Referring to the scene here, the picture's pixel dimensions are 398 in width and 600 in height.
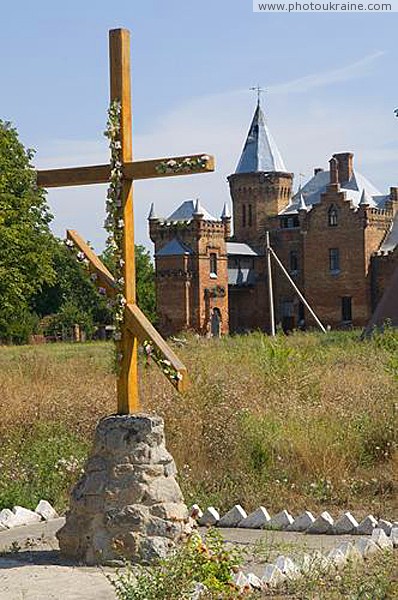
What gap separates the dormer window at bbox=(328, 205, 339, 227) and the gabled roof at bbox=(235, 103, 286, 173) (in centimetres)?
665

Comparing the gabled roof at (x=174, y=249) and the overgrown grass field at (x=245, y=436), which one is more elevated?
the gabled roof at (x=174, y=249)

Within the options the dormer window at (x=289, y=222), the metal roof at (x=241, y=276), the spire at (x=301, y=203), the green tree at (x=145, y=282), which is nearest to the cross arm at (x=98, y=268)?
the spire at (x=301, y=203)

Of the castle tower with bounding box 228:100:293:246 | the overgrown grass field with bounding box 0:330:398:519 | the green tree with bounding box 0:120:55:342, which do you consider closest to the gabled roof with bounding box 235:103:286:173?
the castle tower with bounding box 228:100:293:246

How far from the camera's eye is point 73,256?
768 centimetres

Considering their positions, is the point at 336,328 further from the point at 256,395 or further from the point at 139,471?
the point at 139,471

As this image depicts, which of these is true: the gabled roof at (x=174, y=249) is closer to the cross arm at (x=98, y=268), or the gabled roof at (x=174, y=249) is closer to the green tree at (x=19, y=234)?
the green tree at (x=19, y=234)

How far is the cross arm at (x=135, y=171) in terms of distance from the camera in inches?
272

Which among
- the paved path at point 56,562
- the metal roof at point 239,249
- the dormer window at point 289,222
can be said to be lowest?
the paved path at point 56,562

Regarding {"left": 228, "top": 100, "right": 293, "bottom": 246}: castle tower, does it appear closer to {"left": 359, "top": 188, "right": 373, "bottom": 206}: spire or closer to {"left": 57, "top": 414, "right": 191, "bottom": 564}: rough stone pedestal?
{"left": 359, "top": 188, "right": 373, "bottom": 206}: spire

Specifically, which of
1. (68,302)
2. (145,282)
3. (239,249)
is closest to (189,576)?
(239,249)

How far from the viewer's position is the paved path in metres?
6.01

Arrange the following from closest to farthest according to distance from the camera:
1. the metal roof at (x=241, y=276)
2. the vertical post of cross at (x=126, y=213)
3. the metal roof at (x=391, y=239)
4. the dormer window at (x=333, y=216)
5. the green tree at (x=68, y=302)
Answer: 1. the vertical post of cross at (x=126, y=213)
2. the metal roof at (x=391, y=239)
3. the dormer window at (x=333, y=216)
4. the green tree at (x=68, y=302)
5. the metal roof at (x=241, y=276)

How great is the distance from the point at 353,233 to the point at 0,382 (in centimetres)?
4219

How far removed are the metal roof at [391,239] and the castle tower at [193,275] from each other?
859cm
